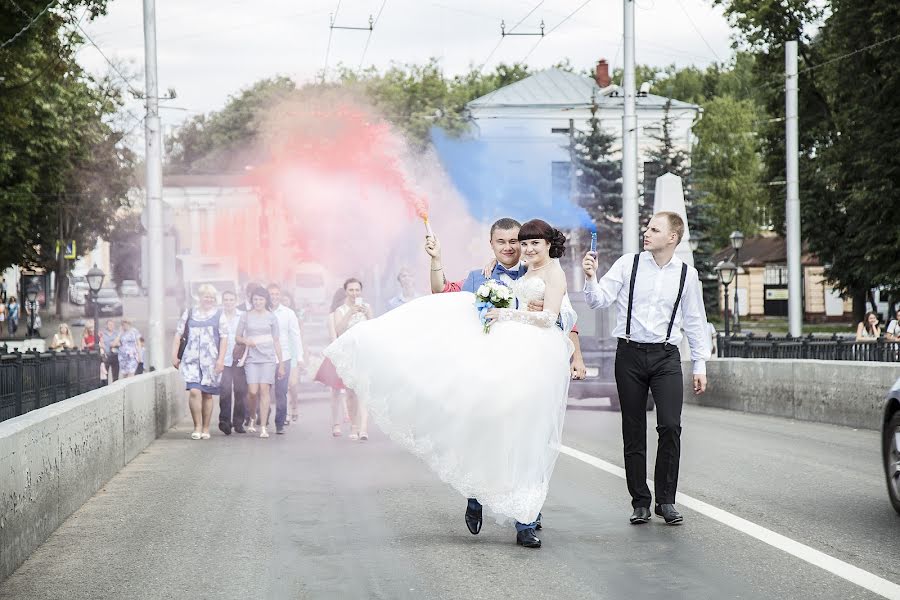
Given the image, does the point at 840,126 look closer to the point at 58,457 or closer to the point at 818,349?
the point at 818,349

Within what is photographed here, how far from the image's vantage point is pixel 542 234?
8602 millimetres

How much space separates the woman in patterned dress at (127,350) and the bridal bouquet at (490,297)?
83.0 ft

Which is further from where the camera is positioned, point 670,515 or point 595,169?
point 595,169

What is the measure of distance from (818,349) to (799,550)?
17.3m

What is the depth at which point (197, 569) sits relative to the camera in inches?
305

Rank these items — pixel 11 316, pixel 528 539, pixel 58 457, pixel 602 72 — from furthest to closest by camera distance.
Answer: pixel 602 72, pixel 11 316, pixel 58 457, pixel 528 539

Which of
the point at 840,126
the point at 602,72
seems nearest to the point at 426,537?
the point at 840,126

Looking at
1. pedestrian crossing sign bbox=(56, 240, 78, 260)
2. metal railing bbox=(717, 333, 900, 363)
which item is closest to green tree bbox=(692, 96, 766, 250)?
pedestrian crossing sign bbox=(56, 240, 78, 260)

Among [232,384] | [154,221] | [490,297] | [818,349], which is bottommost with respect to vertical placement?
[232,384]

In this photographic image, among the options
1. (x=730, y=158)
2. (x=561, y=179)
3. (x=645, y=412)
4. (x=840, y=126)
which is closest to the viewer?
(x=645, y=412)

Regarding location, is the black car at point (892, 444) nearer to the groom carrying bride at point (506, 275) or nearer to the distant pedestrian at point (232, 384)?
the groom carrying bride at point (506, 275)

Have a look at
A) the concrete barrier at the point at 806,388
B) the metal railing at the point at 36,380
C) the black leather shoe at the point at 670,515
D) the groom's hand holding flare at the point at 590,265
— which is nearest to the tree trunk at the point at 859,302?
the concrete barrier at the point at 806,388

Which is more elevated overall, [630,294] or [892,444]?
[630,294]

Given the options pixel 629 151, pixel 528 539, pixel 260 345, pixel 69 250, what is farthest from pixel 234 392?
pixel 69 250
